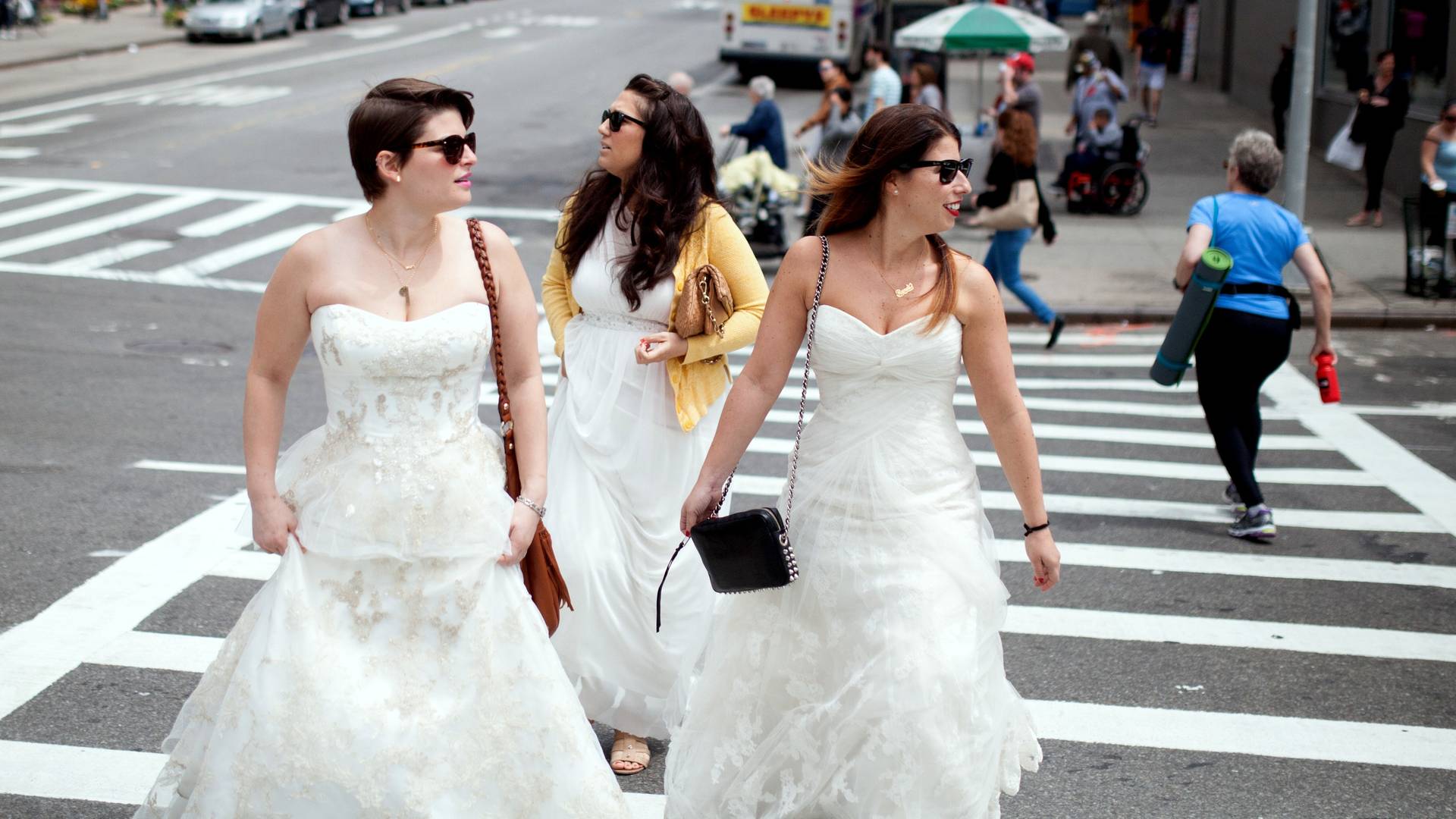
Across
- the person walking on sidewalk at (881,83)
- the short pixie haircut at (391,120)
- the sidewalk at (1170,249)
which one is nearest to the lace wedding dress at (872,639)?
the short pixie haircut at (391,120)

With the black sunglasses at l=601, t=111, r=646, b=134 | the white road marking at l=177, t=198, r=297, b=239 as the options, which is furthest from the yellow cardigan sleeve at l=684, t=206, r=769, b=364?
the white road marking at l=177, t=198, r=297, b=239

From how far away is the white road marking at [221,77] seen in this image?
25656 mm

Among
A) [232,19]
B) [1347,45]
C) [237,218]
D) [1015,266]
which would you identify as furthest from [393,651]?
[232,19]

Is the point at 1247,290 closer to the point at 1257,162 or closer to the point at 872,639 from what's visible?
the point at 1257,162

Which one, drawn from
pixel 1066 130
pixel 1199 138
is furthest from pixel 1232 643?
pixel 1199 138

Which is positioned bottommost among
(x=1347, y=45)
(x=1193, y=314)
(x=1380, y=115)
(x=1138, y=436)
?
(x=1138, y=436)

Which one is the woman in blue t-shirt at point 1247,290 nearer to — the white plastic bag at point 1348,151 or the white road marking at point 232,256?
the white road marking at point 232,256

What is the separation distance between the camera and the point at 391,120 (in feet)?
12.1

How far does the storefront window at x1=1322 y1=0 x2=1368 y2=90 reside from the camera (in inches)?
834

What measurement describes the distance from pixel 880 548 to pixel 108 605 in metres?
3.95

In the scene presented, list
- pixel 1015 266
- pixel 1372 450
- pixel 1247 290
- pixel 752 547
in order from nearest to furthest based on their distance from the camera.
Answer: pixel 752 547 < pixel 1247 290 < pixel 1372 450 < pixel 1015 266

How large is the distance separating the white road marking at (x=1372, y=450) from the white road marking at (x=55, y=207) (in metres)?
13.0

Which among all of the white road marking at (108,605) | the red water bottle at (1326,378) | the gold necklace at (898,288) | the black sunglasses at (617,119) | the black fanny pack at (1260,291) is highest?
the black sunglasses at (617,119)

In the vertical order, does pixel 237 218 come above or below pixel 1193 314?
below
